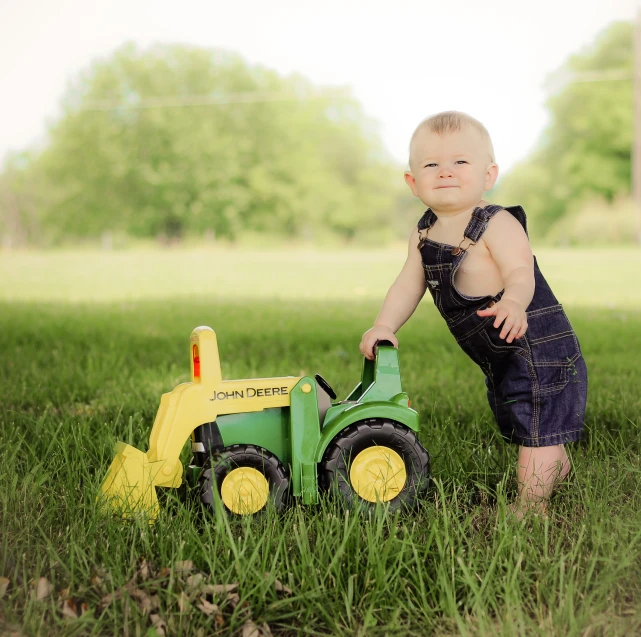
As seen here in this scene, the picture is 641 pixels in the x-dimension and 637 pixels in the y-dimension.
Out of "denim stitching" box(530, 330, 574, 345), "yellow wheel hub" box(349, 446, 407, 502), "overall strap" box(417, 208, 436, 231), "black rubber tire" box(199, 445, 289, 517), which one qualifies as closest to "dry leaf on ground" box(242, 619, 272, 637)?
"black rubber tire" box(199, 445, 289, 517)

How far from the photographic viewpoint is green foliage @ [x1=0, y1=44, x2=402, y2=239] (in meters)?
48.2

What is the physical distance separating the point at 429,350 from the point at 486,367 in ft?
8.27

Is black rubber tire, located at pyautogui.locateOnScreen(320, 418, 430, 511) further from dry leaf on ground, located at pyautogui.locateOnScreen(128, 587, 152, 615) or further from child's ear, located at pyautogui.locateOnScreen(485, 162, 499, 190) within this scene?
child's ear, located at pyautogui.locateOnScreen(485, 162, 499, 190)

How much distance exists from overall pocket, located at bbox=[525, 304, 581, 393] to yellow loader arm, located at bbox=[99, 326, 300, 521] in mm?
877

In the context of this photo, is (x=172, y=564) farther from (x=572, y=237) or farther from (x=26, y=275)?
(x=572, y=237)

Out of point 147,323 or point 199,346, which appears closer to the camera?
point 199,346

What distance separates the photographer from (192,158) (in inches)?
1876

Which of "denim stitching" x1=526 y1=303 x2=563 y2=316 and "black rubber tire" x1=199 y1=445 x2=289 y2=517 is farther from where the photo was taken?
"denim stitching" x1=526 y1=303 x2=563 y2=316

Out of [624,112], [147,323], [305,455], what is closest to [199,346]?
[305,455]

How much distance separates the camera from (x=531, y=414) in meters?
2.77

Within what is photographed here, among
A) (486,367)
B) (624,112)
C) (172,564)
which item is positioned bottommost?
(172,564)

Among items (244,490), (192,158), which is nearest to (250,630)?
(244,490)

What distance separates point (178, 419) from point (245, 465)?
243 millimetres

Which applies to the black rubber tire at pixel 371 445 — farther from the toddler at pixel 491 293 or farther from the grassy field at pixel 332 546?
the toddler at pixel 491 293
